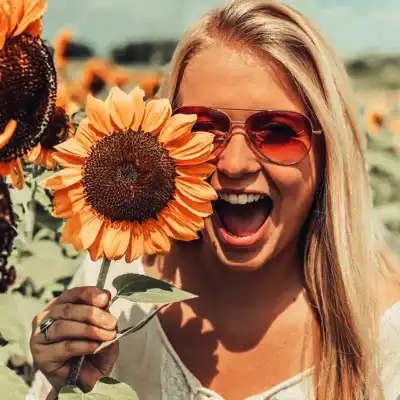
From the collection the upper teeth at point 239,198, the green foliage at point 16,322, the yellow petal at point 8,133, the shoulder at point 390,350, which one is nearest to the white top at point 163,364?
the shoulder at point 390,350

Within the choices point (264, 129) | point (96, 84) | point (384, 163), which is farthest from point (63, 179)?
point (96, 84)

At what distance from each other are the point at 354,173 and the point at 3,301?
607 millimetres

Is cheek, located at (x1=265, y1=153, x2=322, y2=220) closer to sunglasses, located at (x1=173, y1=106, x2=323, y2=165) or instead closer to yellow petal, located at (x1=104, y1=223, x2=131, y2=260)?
sunglasses, located at (x1=173, y1=106, x2=323, y2=165)

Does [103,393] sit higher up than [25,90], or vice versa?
[25,90]

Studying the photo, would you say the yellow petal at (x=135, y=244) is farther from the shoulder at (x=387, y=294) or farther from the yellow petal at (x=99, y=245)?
the shoulder at (x=387, y=294)

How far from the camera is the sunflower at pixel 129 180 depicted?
1.00m

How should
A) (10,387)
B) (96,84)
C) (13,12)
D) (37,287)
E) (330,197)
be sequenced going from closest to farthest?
(13,12) < (10,387) < (330,197) < (37,287) < (96,84)

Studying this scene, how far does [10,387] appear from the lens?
3.70ft

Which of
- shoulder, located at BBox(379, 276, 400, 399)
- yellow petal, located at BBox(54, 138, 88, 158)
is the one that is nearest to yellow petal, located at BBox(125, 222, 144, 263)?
yellow petal, located at BBox(54, 138, 88, 158)

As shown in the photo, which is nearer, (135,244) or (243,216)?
(135,244)

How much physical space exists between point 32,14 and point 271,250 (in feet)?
1.80

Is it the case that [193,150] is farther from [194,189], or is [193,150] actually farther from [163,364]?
[163,364]

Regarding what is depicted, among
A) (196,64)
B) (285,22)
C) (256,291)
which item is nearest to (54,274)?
(256,291)

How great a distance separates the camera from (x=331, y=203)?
135 centimetres
